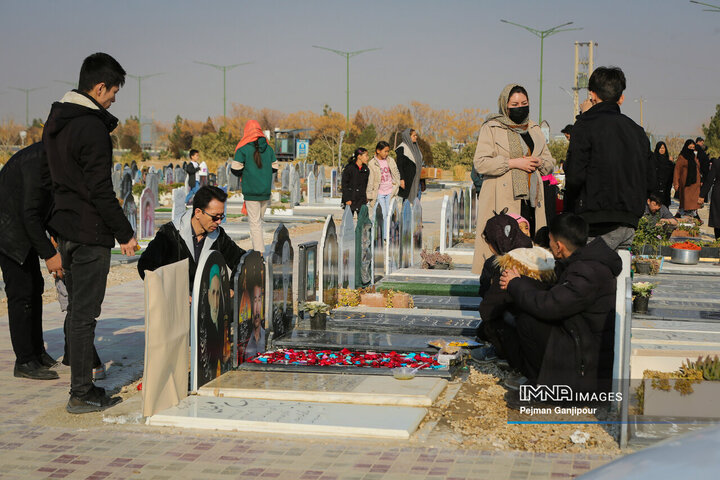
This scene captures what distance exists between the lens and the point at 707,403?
533 cm

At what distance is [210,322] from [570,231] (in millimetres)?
2370

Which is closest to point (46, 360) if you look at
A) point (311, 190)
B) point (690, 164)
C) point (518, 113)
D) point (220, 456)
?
point (220, 456)

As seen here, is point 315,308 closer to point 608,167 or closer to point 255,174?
point 608,167

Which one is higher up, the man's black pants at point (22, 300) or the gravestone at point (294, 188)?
the gravestone at point (294, 188)

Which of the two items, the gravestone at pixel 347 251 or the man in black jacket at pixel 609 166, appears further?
the gravestone at pixel 347 251

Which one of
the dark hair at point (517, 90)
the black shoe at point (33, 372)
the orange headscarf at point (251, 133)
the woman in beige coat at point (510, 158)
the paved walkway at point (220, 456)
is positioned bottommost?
the paved walkway at point (220, 456)

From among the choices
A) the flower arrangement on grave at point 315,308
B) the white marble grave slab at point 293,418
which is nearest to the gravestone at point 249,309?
the flower arrangement on grave at point 315,308

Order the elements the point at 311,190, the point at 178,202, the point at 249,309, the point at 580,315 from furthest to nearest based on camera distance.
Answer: the point at 311,190, the point at 178,202, the point at 249,309, the point at 580,315

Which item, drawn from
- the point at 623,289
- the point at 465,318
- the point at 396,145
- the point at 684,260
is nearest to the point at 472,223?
the point at 396,145

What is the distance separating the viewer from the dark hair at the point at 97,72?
6004 mm

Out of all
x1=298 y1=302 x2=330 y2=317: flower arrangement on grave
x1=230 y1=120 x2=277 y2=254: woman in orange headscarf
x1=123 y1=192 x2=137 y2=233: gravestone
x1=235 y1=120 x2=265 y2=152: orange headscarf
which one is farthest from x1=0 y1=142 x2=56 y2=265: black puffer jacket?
x1=123 y1=192 x2=137 y2=233: gravestone

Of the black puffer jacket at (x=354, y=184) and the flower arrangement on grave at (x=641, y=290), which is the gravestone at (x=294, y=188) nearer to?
the black puffer jacket at (x=354, y=184)

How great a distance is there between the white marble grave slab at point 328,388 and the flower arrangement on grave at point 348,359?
317 millimetres

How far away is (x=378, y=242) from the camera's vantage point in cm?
1093
